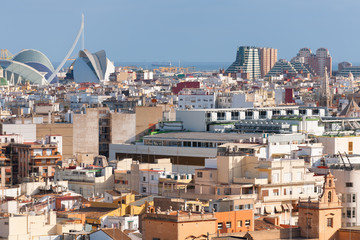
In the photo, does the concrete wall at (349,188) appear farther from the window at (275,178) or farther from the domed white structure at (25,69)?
the domed white structure at (25,69)

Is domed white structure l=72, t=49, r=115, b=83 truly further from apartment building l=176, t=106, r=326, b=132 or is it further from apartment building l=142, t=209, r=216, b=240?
apartment building l=142, t=209, r=216, b=240

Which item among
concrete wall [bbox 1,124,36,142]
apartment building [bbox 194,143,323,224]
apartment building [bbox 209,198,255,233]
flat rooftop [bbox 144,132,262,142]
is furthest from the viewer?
concrete wall [bbox 1,124,36,142]

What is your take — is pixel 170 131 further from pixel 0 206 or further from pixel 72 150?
pixel 0 206

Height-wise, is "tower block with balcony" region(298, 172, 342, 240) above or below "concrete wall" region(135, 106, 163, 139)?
below

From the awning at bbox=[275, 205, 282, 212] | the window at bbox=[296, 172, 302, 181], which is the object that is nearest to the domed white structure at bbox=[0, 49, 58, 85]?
the window at bbox=[296, 172, 302, 181]

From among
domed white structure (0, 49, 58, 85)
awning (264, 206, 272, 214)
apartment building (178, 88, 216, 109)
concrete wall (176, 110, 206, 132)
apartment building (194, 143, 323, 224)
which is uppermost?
domed white structure (0, 49, 58, 85)

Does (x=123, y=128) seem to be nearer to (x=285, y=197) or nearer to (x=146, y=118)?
(x=146, y=118)
